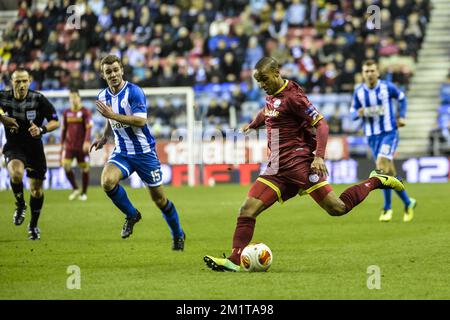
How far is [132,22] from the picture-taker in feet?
100

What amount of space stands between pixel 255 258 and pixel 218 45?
19923 mm

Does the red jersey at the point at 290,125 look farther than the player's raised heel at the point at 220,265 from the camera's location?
Yes

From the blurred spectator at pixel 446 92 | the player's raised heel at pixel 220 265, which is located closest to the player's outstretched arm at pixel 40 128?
the player's raised heel at pixel 220 265

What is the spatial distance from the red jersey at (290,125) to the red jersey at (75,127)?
11.5 meters

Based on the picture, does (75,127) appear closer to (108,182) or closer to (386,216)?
(386,216)

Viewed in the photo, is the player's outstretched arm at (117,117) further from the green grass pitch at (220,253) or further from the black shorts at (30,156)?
the black shorts at (30,156)

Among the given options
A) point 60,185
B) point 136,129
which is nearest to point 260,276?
point 136,129

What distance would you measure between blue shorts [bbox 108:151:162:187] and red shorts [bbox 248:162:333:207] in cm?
183

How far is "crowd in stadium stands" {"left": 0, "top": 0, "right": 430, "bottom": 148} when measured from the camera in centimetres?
2741

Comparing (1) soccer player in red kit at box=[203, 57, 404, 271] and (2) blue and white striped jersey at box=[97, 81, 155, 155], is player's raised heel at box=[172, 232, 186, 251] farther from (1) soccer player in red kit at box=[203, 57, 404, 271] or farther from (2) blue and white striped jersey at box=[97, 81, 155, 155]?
(1) soccer player in red kit at box=[203, 57, 404, 271]

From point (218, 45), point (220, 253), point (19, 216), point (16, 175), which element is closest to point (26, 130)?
point (16, 175)

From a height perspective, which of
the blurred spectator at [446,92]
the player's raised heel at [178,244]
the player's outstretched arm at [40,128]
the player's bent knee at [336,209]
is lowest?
the player's raised heel at [178,244]

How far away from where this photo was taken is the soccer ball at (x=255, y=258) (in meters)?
9.38
